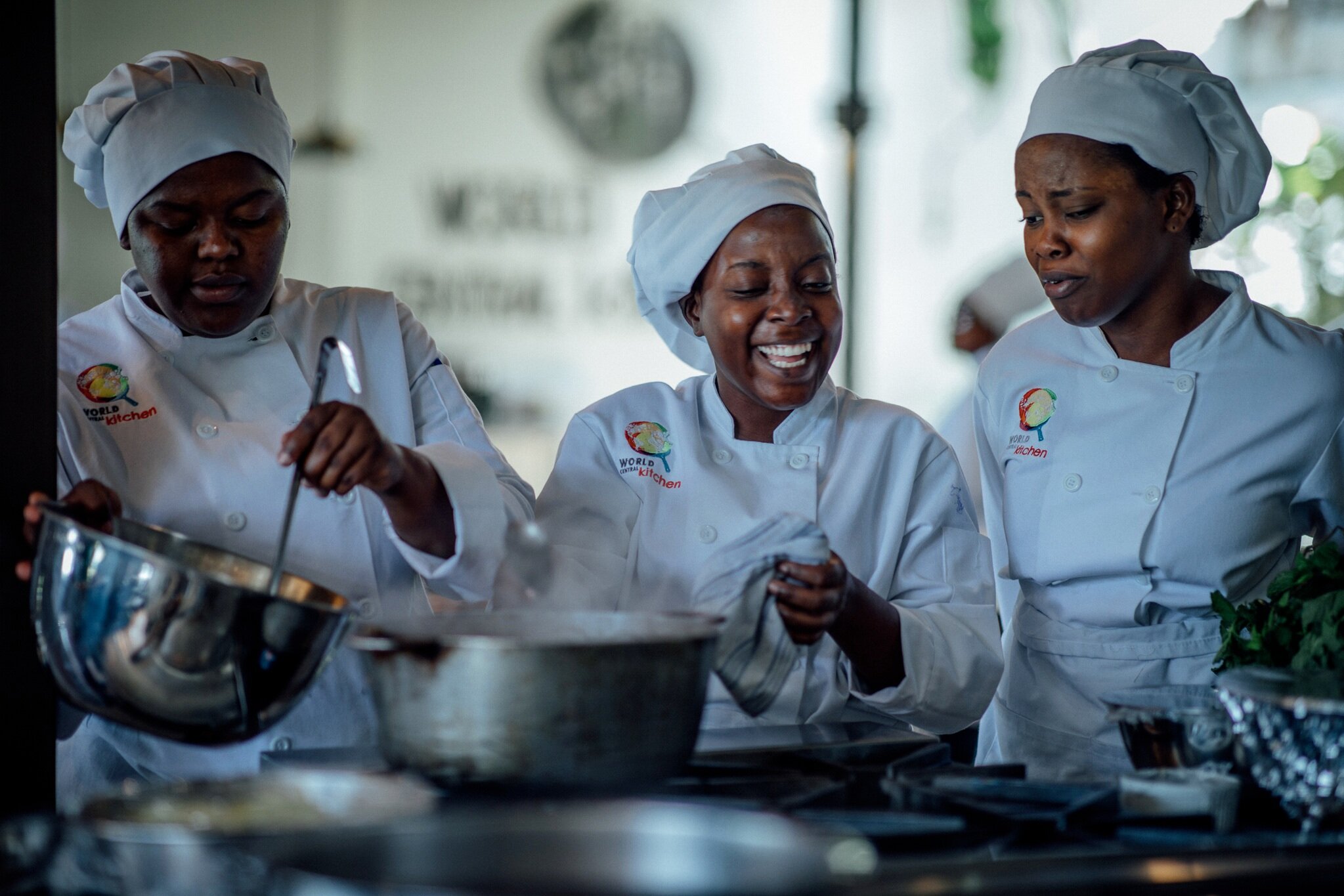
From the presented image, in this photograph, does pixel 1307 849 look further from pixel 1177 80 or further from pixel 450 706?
pixel 1177 80

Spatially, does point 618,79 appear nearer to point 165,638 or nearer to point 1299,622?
point 1299,622

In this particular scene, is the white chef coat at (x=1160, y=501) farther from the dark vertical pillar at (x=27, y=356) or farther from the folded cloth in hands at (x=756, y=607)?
the dark vertical pillar at (x=27, y=356)

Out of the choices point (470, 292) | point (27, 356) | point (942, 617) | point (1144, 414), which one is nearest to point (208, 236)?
point (27, 356)

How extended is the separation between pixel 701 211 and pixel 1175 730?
0.97 metres

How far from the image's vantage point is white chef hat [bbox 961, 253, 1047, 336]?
149 inches

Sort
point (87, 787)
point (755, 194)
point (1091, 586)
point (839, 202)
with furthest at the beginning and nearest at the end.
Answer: point (839, 202) → point (1091, 586) → point (755, 194) → point (87, 787)

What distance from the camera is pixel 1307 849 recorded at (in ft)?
3.50

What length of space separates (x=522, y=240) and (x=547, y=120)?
48cm

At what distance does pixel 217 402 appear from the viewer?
178cm

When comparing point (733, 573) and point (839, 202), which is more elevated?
point (839, 202)

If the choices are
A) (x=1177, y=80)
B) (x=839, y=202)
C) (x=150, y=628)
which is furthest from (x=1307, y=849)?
(x=839, y=202)

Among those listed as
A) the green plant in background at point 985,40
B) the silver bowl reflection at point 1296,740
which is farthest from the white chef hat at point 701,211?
the green plant in background at point 985,40

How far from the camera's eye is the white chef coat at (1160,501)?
1890 mm

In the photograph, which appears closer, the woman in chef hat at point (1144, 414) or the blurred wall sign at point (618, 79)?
the woman in chef hat at point (1144, 414)
